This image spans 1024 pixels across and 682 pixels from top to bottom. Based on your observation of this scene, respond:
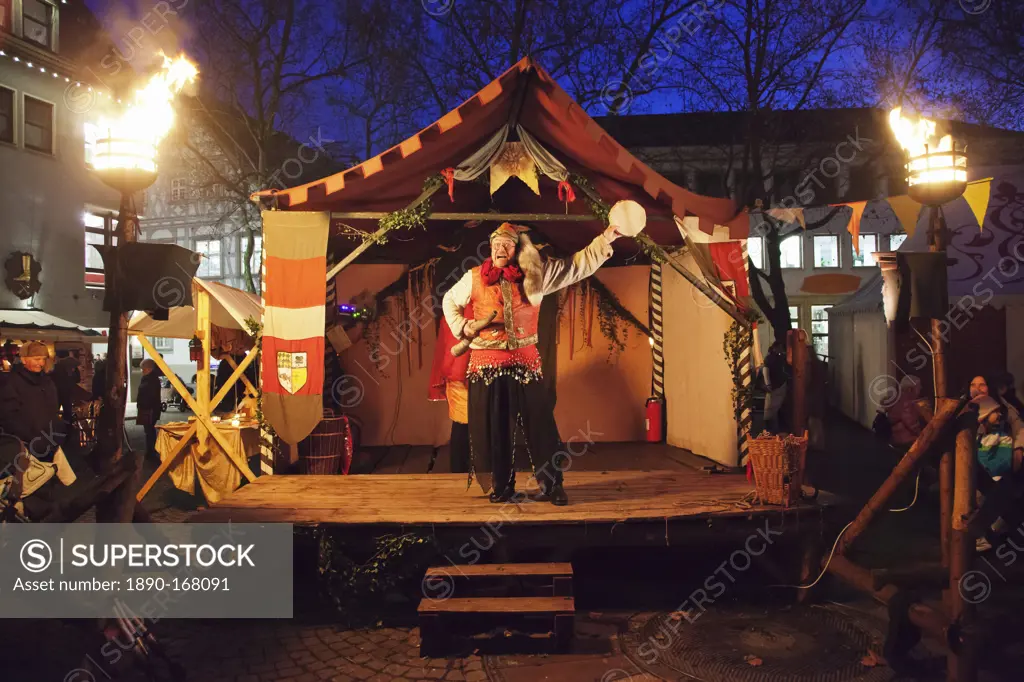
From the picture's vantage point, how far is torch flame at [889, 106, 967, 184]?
514 cm

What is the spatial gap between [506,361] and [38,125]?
18.4 m

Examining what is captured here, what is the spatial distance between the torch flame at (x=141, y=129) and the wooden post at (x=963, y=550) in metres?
5.16

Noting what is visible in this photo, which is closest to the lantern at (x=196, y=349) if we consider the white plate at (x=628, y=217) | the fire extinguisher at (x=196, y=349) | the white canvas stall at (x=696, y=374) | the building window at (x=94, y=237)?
the fire extinguisher at (x=196, y=349)

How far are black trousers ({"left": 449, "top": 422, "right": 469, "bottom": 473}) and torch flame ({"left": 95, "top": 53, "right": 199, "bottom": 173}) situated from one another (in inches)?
172

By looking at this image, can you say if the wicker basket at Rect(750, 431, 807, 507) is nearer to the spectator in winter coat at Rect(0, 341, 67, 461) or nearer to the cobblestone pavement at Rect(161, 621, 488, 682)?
the cobblestone pavement at Rect(161, 621, 488, 682)

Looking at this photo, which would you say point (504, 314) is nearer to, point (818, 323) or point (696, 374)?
point (696, 374)

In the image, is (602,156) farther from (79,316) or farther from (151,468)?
(79,316)

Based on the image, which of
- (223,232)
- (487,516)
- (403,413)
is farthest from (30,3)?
(487,516)

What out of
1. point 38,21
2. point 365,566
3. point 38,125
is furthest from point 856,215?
point 38,21

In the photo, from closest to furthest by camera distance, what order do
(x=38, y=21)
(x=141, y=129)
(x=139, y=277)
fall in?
(x=139, y=277), (x=141, y=129), (x=38, y=21)

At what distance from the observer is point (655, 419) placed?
938cm

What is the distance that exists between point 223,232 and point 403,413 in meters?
22.3

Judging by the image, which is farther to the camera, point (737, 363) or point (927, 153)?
point (737, 363)

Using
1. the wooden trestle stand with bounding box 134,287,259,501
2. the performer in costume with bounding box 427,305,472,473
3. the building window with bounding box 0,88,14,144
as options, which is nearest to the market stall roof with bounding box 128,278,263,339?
the wooden trestle stand with bounding box 134,287,259,501
